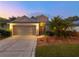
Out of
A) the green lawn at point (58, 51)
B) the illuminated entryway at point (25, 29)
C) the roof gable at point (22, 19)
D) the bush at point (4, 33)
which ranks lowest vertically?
the green lawn at point (58, 51)

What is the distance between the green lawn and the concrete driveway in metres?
Answer: 0.29

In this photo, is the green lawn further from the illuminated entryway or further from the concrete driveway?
the illuminated entryway

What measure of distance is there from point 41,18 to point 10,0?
1.33 metres

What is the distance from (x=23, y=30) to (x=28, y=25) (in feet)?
0.95

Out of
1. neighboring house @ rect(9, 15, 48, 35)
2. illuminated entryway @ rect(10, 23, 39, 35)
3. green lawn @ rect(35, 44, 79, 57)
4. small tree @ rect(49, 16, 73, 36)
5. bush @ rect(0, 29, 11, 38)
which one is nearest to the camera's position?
green lawn @ rect(35, 44, 79, 57)

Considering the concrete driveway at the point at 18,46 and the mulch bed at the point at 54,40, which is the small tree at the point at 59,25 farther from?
the concrete driveway at the point at 18,46

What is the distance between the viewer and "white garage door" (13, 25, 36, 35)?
11.8 metres

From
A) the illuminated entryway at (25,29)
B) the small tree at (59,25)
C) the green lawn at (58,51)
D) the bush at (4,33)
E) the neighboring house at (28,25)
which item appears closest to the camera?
the green lawn at (58,51)

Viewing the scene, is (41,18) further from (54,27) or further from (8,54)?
(8,54)

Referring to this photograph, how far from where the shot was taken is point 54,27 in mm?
11445

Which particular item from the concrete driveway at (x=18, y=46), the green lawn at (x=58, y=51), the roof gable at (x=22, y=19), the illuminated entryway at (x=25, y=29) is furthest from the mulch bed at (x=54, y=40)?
the roof gable at (x=22, y=19)

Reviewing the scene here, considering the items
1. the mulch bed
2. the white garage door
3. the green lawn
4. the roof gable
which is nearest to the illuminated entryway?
the white garage door

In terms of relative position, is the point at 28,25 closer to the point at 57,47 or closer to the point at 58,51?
the point at 57,47

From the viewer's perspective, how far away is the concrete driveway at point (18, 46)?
11.2 m
